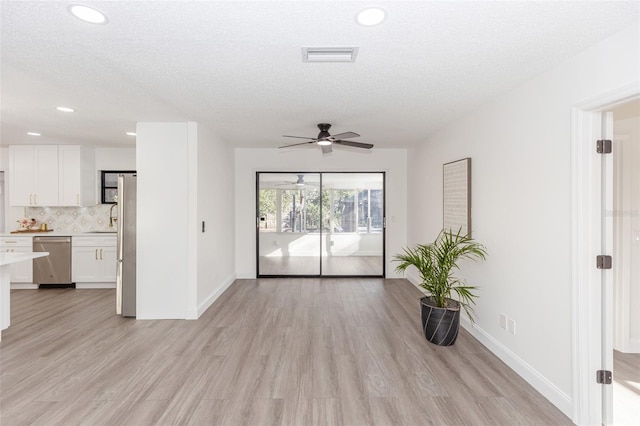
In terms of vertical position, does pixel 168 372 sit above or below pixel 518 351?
below

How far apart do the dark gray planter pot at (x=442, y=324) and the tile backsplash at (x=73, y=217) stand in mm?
5649

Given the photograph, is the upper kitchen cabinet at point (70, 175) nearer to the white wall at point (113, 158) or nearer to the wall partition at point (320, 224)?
the white wall at point (113, 158)

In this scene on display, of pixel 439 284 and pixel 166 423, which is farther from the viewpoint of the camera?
pixel 439 284

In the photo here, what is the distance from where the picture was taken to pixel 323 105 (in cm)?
328

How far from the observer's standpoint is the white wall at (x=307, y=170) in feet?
19.5


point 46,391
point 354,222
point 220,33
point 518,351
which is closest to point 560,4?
point 220,33

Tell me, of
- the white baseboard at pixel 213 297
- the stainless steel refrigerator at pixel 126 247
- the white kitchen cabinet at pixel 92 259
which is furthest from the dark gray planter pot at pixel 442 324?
the white kitchen cabinet at pixel 92 259

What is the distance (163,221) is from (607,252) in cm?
430

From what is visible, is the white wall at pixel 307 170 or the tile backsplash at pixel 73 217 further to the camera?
the white wall at pixel 307 170

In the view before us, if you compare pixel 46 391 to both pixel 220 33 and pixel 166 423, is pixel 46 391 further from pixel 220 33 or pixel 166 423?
pixel 220 33

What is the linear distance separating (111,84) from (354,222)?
4422 mm

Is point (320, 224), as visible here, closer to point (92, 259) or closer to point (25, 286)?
point (92, 259)

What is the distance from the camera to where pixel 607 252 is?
6.72 feet

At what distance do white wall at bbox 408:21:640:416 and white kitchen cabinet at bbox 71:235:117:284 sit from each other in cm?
555
